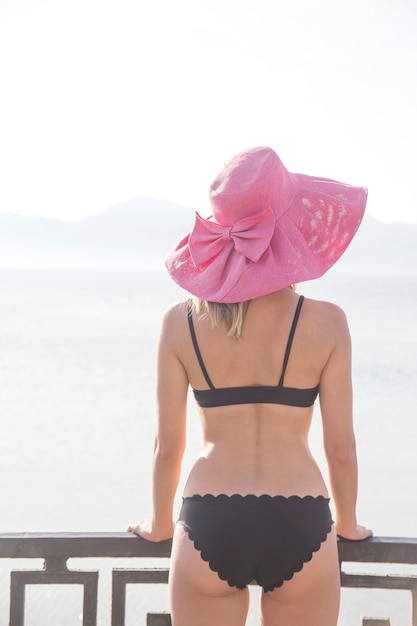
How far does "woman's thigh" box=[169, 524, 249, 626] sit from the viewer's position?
5.96 ft

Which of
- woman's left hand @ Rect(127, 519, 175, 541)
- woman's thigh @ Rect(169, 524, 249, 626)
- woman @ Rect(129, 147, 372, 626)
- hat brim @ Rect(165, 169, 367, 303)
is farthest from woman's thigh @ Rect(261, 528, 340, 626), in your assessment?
hat brim @ Rect(165, 169, 367, 303)

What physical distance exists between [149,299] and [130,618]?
214ft

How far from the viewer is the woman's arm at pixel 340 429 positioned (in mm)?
1846

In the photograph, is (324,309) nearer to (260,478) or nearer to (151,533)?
(260,478)

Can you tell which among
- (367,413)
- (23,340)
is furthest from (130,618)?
(23,340)

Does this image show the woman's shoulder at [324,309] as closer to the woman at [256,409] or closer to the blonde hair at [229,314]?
the woman at [256,409]

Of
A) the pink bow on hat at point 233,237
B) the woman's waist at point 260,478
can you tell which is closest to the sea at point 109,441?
the pink bow on hat at point 233,237

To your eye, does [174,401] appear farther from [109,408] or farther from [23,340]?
[23,340]

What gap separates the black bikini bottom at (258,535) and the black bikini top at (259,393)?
0.74 ft

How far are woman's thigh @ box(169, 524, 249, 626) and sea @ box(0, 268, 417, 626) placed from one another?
26.6 inches

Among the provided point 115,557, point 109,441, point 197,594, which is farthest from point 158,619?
point 109,441

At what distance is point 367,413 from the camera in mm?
23078

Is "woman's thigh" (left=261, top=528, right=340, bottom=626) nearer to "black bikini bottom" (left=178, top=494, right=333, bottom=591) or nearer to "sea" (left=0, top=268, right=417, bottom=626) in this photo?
"black bikini bottom" (left=178, top=494, right=333, bottom=591)

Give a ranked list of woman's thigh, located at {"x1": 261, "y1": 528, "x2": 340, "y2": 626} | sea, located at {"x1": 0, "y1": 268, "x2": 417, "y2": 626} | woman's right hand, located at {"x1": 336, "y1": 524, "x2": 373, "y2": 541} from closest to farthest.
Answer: woman's thigh, located at {"x1": 261, "y1": 528, "x2": 340, "y2": 626} < woman's right hand, located at {"x1": 336, "y1": 524, "x2": 373, "y2": 541} < sea, located at {"x1": 0, "y1": 268, "x2": 417, "y2": 626}
